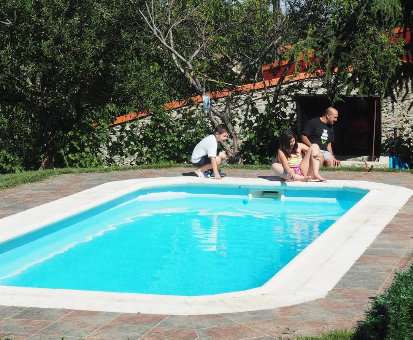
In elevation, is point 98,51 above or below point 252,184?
above

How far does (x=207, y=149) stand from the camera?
1316cm

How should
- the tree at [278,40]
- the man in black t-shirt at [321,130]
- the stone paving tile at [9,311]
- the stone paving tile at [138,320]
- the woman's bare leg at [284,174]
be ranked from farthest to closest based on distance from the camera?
1. the tree at [278,40]
2. the man in black t-shirt at [321,130]
3. the woman's bare leg at [284,174]
4. the stone paving tile at [9,311]
5. the stone paving tile at [138,320]

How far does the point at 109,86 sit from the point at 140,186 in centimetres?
363

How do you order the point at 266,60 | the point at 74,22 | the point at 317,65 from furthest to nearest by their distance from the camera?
the point at 266,60 < the point at 317,65 < the point at 74,22

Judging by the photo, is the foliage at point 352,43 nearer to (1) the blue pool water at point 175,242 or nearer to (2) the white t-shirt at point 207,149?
(2) the white t-shirt at point 207,149

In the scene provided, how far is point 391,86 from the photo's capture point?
15664 millimetres

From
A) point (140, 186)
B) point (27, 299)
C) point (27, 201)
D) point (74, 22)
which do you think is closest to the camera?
point (27, 299)

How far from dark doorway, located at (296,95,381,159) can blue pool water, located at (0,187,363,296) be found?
3705 millimetres

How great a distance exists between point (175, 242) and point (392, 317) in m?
5.71

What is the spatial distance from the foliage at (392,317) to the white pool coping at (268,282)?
140cm

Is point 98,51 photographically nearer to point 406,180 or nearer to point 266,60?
point 266,60

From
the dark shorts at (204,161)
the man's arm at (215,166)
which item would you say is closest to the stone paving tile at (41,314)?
the man's arm at (215,166)

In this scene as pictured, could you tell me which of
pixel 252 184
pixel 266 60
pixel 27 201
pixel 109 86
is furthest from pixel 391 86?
pixel 27 201

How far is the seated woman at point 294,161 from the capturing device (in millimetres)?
12422
